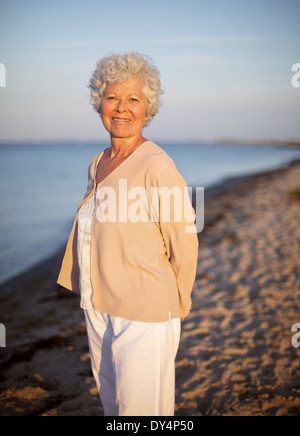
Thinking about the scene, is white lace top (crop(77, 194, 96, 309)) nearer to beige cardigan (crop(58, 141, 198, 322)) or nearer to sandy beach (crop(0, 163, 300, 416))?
beige cardigan (crop(58, 141, 198, 322))

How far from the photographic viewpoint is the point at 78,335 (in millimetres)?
3938

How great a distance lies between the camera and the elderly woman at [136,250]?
164cm

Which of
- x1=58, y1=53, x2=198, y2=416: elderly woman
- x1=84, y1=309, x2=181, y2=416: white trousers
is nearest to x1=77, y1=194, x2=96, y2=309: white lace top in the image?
x1=58, y1=53, x2=198, y2=416: elderly woman

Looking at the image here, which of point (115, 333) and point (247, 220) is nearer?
point (115, 333)

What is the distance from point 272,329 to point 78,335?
2.37 m

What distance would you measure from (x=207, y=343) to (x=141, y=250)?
8.14 ft

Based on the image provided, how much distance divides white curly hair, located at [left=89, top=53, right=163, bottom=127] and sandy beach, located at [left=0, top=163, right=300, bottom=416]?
A: 8.30ft

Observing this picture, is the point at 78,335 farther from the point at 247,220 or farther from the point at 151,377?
the point at 247,220

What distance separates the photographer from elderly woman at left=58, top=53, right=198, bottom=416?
164 centimetres

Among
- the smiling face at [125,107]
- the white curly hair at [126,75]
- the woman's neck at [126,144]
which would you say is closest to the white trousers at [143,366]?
the woman's neck at [126,144]

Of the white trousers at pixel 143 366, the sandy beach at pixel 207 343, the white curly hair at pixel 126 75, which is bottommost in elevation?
the sandy beach at pixel 207 343

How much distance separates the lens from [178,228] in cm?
165

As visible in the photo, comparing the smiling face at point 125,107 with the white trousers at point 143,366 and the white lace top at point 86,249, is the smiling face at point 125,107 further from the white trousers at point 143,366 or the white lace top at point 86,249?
the white trousers at point 143,366
